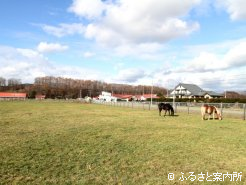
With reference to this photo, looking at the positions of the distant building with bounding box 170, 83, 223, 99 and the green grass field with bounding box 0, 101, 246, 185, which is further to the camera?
the distant building with bounding box 170, 83, 223, 99

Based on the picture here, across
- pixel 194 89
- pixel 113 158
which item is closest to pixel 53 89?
pixel 194 89

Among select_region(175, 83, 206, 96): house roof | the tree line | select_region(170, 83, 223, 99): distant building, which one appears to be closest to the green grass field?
select_region(170, 83, 223, 99): distant building

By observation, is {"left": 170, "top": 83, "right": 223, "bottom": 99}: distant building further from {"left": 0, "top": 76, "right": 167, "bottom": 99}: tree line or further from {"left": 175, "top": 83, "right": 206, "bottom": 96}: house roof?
{"left": 0, "top": 76, "right": 167, "bottom": 99}: tree line

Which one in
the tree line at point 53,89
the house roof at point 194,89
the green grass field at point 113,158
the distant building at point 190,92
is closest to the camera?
the green grass field at point 113,158

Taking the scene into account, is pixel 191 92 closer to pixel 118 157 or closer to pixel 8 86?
pixel 118 157

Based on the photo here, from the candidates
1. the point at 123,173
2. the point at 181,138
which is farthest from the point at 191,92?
the point at 123,173

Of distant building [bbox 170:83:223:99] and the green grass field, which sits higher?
distant building [bbox 170:83:223:99]

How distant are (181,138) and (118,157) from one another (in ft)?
15.7

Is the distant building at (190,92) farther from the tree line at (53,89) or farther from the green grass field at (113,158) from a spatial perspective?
the green grass field at (113,158)

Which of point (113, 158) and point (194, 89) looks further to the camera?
point (194, 89)

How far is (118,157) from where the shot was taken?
880 cm

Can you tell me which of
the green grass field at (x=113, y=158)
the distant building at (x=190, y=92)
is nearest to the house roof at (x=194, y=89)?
the distant building at (x=190, y=92)

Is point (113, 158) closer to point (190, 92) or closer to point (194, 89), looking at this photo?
point (190, 92)

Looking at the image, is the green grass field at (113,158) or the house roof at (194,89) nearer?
the green grass field at (113,158)
